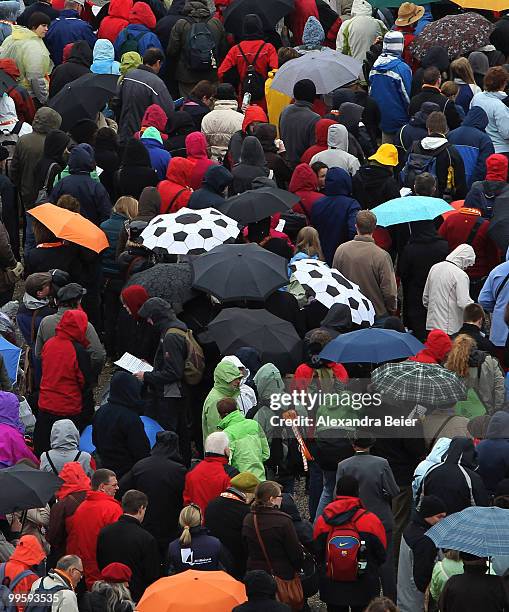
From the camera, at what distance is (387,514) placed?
11.9 meters

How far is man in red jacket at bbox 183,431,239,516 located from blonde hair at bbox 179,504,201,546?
0.74 metres

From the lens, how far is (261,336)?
44.7ft

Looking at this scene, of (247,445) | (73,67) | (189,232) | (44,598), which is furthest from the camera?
(73,67)

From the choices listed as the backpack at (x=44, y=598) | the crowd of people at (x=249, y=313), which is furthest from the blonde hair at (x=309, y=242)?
the backpack at (x=44, y=598)

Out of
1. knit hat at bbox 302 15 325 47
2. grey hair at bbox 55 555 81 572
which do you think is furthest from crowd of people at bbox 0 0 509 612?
knit hat at bbox 302 15 325 47

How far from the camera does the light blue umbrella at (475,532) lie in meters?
10.1

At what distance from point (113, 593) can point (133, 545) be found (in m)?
0.74

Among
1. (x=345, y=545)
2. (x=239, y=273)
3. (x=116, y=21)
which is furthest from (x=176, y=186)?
(x=345, y=545)

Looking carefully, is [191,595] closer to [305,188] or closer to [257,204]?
[257,204]

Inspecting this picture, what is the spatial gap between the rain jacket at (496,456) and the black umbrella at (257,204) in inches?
161

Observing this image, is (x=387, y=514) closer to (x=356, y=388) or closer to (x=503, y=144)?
(x=356, y=388)

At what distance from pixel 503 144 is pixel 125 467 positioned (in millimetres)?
6751

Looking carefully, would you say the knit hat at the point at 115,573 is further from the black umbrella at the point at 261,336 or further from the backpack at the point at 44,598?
the black umbrella at the point at 261,336

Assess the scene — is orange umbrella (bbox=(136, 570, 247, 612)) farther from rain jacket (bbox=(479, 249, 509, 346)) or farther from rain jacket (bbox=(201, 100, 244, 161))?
rain jacket (bbox=(201, 100, 244, 161))
